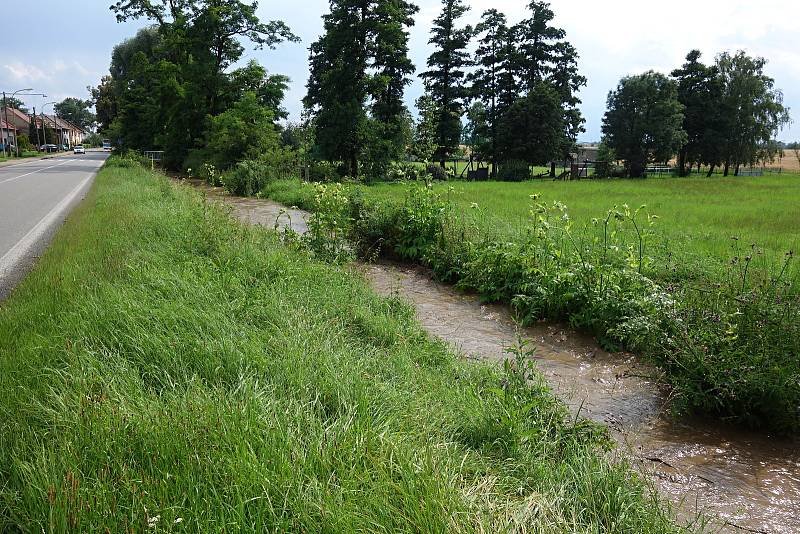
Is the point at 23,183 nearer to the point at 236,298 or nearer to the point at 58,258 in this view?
the point at 58,258

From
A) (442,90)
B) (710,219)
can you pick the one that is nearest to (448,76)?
(442,90)

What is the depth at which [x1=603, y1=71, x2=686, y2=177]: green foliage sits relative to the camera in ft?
157

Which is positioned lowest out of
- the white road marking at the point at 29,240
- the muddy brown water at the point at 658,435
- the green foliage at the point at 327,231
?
the muddy brown water at the point at 658,435

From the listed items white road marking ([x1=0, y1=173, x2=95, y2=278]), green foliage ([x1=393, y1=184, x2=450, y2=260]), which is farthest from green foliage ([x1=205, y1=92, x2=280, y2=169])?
green foliage ([x1=393, y1=184, x2=450, y2=260])

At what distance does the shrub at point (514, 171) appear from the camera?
4156 centimetres

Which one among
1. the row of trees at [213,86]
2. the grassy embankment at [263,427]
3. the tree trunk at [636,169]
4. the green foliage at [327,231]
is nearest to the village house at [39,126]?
the row of trees at [213,86]

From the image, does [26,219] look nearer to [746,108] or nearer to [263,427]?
[263,427]

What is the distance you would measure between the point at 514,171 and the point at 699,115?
2432 cm

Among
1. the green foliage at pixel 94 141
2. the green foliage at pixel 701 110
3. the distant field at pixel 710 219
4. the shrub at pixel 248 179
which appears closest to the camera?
the distant field at pixel 710 219

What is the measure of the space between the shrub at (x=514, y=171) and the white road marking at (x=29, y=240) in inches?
1181

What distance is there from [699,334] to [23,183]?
31570 millimetres

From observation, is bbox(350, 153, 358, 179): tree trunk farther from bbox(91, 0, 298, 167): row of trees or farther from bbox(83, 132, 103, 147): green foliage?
bbox(83, 132, 103, 147): green foliage

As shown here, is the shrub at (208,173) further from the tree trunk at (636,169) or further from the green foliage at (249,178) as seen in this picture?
the tree trunk at (636,169)

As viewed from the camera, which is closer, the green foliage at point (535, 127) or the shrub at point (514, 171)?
the shrub at point (514, 171)
